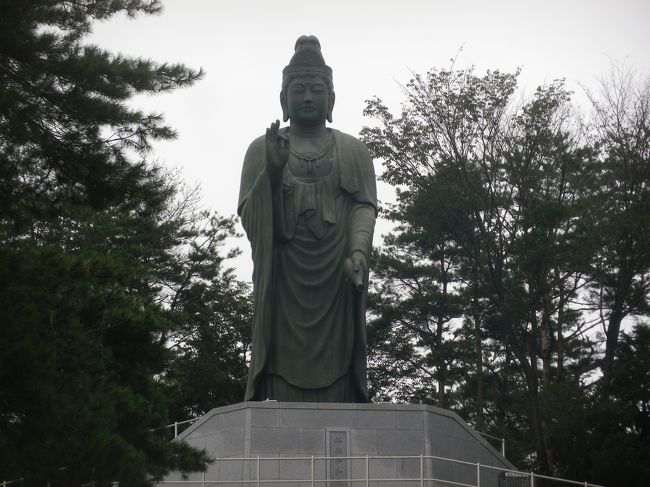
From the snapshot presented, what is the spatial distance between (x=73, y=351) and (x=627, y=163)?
1145 cm

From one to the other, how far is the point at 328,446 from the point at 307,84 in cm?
434

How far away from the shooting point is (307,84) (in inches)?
618


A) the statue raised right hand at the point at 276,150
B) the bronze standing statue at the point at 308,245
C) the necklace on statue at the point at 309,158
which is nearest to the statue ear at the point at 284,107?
the bronze standing statue at the point at 308,245

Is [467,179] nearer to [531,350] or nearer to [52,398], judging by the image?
[531,350]

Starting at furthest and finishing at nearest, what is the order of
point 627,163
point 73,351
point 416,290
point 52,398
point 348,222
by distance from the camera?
point 416,290, point 627,163, point 348,222, point 73,351, point 52,398

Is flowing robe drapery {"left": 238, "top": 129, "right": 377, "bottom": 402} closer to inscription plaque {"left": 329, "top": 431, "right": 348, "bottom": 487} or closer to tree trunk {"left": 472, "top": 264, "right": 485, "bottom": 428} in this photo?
inscription plaque {"left": 329, "top": 431, "right": 348, "bottom": 487}

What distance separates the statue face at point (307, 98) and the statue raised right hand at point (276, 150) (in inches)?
54.2

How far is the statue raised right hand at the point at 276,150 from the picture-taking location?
14203mm

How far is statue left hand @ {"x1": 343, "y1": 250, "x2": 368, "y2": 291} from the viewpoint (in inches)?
574

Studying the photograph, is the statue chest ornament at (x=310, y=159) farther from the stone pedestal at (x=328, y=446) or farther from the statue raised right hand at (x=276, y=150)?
the stone pedestal at (x=328, y=446)

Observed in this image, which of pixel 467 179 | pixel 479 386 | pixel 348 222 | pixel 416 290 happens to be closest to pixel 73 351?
pixel 348 222

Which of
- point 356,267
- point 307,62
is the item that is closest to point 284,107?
point 307,62

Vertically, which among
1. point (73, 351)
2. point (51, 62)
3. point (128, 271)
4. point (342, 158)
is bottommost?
point (73, 351)

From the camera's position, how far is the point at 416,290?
88.1 feet
